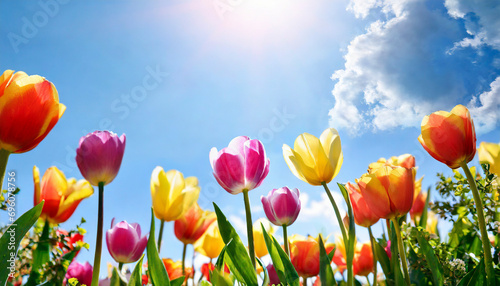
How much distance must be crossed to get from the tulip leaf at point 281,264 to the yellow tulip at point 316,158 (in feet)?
0.98

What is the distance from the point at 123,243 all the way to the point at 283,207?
2.07 feet

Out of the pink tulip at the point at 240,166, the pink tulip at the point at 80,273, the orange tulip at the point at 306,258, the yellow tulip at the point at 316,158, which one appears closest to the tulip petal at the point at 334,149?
the yellow tulip at the point at 316,158

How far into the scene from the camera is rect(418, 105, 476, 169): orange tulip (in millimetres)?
1237

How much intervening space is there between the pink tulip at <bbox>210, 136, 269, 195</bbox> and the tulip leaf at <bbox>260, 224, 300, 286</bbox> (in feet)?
0.53

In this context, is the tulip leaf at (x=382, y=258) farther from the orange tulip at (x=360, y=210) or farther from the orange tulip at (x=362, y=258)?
the orange tulip at (x=362, y=258)

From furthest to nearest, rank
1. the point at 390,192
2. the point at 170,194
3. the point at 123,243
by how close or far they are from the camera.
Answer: the point at 170,194 → the point at 123,243 → the point at 390,192

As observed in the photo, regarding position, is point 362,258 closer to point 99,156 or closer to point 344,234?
point 344,234

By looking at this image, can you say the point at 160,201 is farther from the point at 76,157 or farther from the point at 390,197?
the point at 390,197

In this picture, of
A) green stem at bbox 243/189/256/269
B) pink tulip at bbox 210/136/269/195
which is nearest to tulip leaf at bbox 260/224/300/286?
green stem at bbox 243/189/256/269

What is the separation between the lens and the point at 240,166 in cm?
119

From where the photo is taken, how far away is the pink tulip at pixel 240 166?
3.89 feet

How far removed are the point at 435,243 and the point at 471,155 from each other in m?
Answer: 0.33

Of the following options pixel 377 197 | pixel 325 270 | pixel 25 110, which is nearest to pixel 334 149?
pixel 377 197

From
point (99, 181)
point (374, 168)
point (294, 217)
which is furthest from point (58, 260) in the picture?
point (374, 168)
